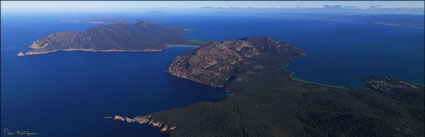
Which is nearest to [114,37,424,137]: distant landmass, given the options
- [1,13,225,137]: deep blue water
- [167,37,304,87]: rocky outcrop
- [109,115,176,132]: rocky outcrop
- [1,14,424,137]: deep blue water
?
[109,115,176,132]: rocky outcrop

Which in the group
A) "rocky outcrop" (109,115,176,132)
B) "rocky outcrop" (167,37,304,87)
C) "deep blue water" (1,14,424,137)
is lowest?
"rocky outcrop" (109,115,176,132)

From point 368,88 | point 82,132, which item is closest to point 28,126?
point 82,132

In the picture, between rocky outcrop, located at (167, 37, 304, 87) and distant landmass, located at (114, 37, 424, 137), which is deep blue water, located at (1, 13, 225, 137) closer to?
rocky outcrop, located at (167, 37, 304, 87)

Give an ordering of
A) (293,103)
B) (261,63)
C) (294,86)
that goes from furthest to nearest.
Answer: (261,63) < (294,86) < (293,103)

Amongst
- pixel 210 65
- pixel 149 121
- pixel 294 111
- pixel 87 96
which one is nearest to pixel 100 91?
pixel 87 96

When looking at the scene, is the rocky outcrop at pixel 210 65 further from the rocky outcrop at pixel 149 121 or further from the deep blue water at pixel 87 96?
the rocky outcrop at pixel 149 121

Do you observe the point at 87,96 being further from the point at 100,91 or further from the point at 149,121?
the point at 149,121

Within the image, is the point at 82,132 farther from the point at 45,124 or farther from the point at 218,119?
the point at 218,119

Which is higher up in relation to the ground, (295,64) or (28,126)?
(295,64)
